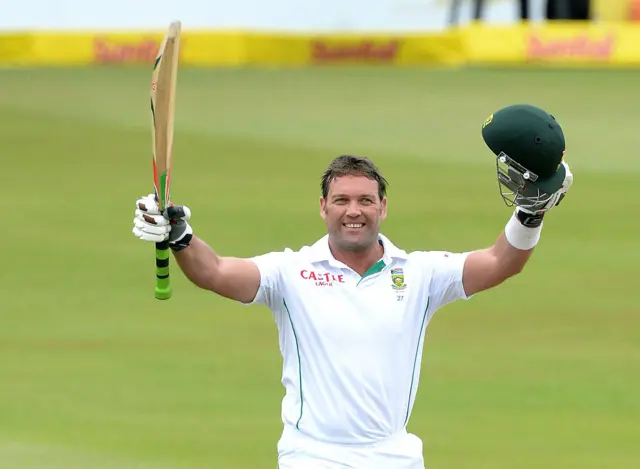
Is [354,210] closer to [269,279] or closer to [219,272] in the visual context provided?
[269,279]

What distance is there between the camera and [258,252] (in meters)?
18.4

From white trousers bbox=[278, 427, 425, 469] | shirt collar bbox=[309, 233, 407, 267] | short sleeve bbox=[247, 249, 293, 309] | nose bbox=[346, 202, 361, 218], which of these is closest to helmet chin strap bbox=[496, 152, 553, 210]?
shirt collar bbox=[309, 233, 407, 267]

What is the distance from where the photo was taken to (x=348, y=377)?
21.7 feet

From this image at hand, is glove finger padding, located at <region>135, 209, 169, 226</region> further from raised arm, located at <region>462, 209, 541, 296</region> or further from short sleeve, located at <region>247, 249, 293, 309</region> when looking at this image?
raised arm, located at <region>462, 209, 541, 296</region>

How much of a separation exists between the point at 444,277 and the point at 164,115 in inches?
58.5

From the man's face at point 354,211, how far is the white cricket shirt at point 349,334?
7.2 inches

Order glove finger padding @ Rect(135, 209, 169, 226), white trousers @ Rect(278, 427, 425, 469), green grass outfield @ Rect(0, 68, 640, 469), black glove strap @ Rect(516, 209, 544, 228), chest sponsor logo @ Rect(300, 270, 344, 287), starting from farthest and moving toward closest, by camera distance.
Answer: green grass outfield @ Rect(0, 68, 640, 469) < black glove strap @ Rect(516, 209, 544, 228) < chest sponsor logo @ Rect(300, 270, 344, 287) < white trousers @ Rect(278, 427, 425, 469) < glove finger padding @ Rect(135, 209, 169, 226)

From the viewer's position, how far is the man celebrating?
6.59 metres

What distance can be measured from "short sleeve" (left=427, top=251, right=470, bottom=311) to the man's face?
409 millimetres

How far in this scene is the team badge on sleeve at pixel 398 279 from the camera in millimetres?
6771

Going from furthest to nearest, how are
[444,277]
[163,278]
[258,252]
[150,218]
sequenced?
[258,252] → [444,277] → [163,278] → [150,218]

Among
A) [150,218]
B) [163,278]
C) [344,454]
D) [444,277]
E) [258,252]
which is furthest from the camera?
[258,252]

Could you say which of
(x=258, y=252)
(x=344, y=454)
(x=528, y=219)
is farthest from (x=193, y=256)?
(x=258, y=252)

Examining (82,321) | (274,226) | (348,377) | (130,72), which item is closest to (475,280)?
(348,377)
